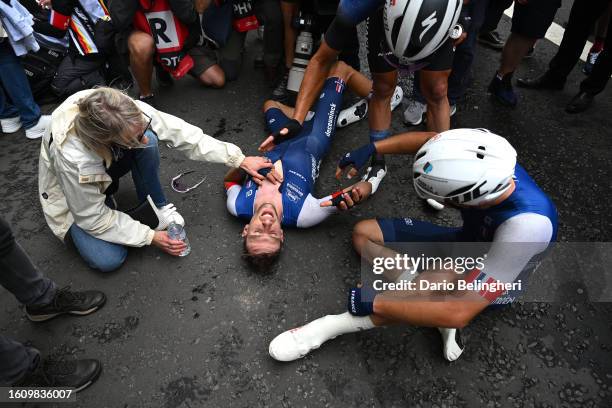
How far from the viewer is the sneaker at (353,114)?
4020 mm

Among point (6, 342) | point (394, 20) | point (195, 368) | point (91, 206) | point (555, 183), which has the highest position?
point (394, 20)

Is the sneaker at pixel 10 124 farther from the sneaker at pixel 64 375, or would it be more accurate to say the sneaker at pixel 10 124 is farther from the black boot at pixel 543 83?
the black boot at pixel 543 83

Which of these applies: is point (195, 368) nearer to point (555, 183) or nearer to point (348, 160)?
point (348, 160)

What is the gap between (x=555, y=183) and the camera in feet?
11.8

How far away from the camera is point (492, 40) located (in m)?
5.15

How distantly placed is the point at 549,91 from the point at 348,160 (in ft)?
10.1

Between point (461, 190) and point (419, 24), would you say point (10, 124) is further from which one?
point (461, 190)

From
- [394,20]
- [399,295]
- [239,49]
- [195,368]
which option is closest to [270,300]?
[195,368]

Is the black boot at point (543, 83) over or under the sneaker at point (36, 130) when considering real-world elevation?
over

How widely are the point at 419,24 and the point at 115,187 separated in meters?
2.38

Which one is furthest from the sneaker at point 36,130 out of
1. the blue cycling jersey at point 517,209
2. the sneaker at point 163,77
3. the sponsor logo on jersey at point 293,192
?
the blue cycling jersey at point 517,209

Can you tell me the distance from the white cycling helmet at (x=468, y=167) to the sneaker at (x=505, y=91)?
266 cm

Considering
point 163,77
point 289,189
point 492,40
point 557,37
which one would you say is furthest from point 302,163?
point 557,37

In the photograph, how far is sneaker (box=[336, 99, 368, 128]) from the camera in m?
4.02
